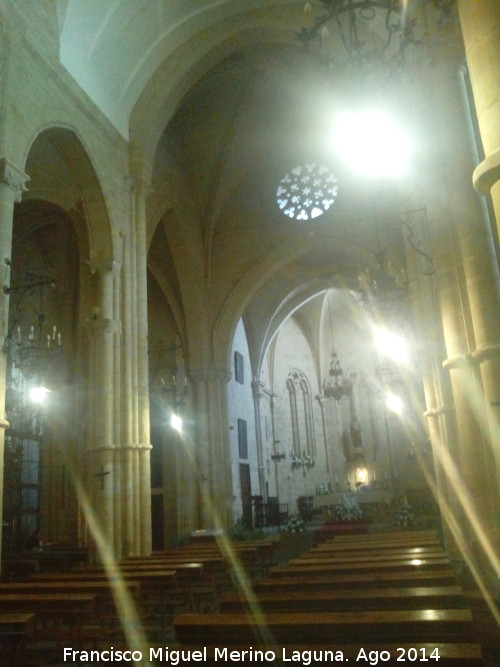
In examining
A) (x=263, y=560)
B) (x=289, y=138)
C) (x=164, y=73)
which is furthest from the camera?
(x=289, y=138)

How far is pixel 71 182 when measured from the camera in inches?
554

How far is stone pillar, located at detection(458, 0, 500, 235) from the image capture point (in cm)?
320

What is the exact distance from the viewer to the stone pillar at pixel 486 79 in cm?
320

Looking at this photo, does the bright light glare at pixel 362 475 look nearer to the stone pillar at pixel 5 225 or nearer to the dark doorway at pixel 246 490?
the dark doorway at pixel 246 490

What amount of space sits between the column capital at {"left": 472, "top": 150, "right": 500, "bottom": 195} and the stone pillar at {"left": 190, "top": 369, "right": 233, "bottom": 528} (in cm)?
1815

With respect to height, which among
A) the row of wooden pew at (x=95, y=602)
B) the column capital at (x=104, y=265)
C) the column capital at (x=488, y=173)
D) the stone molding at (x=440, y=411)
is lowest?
the row of wooden pew at (x=95, y=602)

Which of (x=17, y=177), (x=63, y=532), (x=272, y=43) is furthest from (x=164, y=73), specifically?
(x=63, y=532)

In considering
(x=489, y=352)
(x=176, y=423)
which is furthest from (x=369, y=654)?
(x=176, y=423)

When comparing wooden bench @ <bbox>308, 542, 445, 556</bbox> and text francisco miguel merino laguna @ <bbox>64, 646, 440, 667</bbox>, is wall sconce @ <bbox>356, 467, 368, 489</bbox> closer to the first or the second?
wooden bench @ <bbox>308, 542, 445, 556</bbox>

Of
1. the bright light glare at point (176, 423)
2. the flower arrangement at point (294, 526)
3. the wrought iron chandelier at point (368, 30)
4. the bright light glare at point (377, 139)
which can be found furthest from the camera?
the bright light glare at point (176, 423)

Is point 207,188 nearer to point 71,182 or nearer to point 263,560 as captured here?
point 71,182

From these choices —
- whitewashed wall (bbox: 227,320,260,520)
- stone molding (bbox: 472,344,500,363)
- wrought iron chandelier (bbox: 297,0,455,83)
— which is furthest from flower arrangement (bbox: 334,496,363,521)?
stone molding (bbox: 472,344,500,363)

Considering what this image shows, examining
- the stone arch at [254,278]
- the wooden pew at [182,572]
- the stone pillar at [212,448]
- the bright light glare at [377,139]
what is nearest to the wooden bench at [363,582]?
the wooden pew at [182,572]

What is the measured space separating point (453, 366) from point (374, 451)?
84.5 feet
